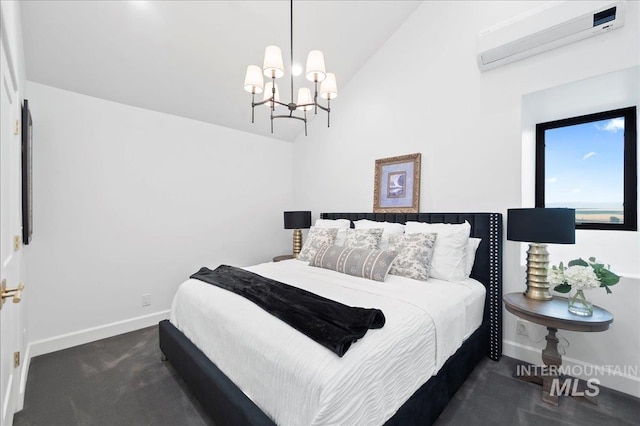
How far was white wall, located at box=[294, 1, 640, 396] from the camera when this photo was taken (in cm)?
202

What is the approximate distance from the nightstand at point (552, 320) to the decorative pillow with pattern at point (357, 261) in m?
0.93

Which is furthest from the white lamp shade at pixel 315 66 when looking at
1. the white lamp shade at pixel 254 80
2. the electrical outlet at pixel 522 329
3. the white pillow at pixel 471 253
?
the electrical outlet at pixel 522 329

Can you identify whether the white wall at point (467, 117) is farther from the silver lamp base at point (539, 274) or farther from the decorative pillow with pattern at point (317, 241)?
the decorative pillow with pattern at point (317, 241)

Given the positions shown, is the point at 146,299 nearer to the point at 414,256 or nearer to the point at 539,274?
the point at 414,256

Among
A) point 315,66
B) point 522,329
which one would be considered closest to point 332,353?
point 315,66

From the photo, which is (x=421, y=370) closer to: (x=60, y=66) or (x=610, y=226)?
(x=610, y=226)

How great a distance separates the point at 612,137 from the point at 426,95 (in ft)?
5.26

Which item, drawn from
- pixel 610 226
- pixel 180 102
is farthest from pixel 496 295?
pixel 180 102

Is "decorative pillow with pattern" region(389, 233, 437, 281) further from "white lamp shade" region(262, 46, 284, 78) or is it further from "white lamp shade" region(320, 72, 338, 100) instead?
"white lamp shade" region(262, 46, 284, 78)

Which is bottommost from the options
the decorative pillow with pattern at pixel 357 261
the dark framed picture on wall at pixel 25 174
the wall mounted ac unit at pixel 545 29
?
the decorative pillow with pattern at pixel 357 261

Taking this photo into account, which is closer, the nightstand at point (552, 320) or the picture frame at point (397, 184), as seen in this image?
the nightstand at point (552, 320)

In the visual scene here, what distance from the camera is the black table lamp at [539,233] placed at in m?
1.89

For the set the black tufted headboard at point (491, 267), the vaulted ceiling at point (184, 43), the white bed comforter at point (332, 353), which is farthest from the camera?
the black tufted headboard at point (491, 267)

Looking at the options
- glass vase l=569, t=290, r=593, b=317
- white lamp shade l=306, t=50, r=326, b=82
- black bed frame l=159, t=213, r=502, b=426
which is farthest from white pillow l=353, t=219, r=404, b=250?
white lamp shade l=306, t=50, r=326, b=82
